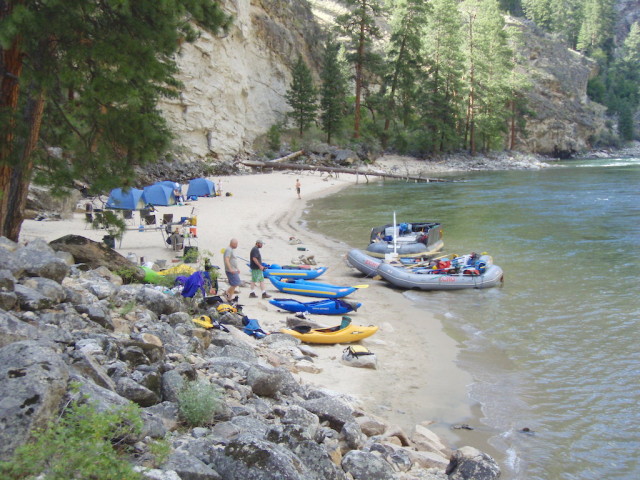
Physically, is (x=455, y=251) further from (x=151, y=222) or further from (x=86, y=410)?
(x=86, y=410)

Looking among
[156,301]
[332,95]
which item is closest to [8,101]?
[156,301]

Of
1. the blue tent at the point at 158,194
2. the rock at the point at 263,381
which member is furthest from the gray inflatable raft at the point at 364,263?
the blue tent at the point at 158,194

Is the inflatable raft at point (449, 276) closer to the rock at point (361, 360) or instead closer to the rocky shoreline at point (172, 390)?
the rock at point (361, 360)

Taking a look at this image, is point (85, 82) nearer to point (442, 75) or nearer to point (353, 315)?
point (353, 315)

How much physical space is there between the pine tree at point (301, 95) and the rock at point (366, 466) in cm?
4534

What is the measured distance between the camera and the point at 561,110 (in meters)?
80.4

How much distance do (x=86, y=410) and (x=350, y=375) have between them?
5015mm

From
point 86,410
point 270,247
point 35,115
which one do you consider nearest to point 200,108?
point 270,247

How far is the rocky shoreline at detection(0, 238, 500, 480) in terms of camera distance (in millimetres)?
3828

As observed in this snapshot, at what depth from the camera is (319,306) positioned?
11.6 m

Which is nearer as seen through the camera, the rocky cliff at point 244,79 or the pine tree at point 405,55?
the rocky cliff at point 244,79

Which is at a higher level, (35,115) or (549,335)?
(35,115)

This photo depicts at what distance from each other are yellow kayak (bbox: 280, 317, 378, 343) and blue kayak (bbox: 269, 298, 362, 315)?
1.69 meters

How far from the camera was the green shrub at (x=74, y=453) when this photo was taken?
317cm
